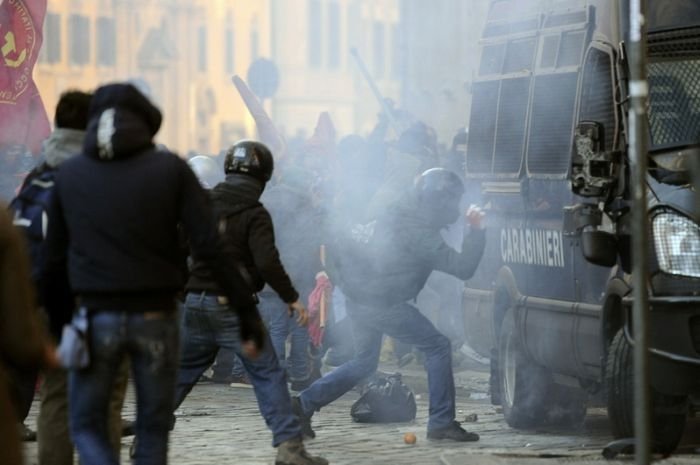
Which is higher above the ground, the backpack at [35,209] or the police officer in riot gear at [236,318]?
the backpack at [35,209]

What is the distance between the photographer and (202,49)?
7994cm

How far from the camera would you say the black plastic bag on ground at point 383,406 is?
1341 centimetres

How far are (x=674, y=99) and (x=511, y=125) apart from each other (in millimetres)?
2887

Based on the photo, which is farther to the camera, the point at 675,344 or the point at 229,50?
the point at 229,50

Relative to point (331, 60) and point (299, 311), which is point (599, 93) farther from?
point (331, 60)

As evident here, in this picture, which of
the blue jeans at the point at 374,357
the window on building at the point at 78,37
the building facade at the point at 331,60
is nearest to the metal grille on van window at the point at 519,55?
the blue jeans at the point at 374,357

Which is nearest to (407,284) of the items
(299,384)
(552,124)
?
(552,124)

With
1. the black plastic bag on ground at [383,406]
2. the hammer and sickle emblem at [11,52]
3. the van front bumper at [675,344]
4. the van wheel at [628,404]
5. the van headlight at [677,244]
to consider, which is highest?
the hammer and sickle emblem at [11,52]

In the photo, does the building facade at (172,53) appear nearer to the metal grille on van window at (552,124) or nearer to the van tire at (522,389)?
the van tire at (522,389)

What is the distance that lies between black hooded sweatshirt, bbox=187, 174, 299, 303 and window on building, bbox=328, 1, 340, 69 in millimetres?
58760

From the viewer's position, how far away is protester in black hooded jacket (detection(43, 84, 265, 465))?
7.79 m

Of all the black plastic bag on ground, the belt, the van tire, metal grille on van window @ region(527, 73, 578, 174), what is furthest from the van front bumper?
the black plastic bag on ground

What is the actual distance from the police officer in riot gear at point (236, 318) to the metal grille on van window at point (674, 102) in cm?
202

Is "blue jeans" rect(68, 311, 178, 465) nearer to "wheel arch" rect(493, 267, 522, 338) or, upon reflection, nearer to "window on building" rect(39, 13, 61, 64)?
"wheel arch" rect(493, 267, 522, 338)
